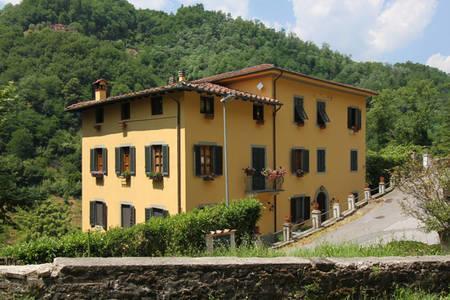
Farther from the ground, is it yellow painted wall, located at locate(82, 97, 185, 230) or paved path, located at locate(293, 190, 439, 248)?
yellow painted wall, located at locate(82, 97, 185, 230)

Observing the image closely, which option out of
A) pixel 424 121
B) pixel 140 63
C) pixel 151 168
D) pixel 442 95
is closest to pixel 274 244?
pixel 151 168

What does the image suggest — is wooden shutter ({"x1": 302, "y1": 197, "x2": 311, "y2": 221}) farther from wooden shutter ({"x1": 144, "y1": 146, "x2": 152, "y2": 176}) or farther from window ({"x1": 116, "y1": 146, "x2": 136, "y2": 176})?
window ({"x1": 116, "y1": 146, "x2": 136, "y2": 176})

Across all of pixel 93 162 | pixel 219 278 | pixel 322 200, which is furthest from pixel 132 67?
pixel 219 278

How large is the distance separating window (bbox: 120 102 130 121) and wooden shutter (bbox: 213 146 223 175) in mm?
Result: 4755

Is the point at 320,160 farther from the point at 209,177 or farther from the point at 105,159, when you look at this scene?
the point at 105,159

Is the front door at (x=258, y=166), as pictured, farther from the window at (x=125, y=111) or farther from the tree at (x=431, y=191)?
the tree at (x=431, y=191)

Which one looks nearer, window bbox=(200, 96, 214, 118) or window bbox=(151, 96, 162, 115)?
window bbox=(200, 96, 214, 118)

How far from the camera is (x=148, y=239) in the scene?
41.1 ft

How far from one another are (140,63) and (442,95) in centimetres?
4968

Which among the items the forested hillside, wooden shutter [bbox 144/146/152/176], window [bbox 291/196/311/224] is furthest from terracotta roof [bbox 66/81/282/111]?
the forested hillside

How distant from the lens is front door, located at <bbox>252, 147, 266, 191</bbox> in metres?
21.8

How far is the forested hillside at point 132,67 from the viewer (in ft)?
192

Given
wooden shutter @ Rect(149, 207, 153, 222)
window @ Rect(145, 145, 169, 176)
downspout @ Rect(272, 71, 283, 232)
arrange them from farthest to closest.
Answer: downspout @ Rect(272, 71, 283, 232)
wooden shutter @ Rect(149, 207, 153, 222)
window @ Rect(145, 145, 169, 176)

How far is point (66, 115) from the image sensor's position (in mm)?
67188
